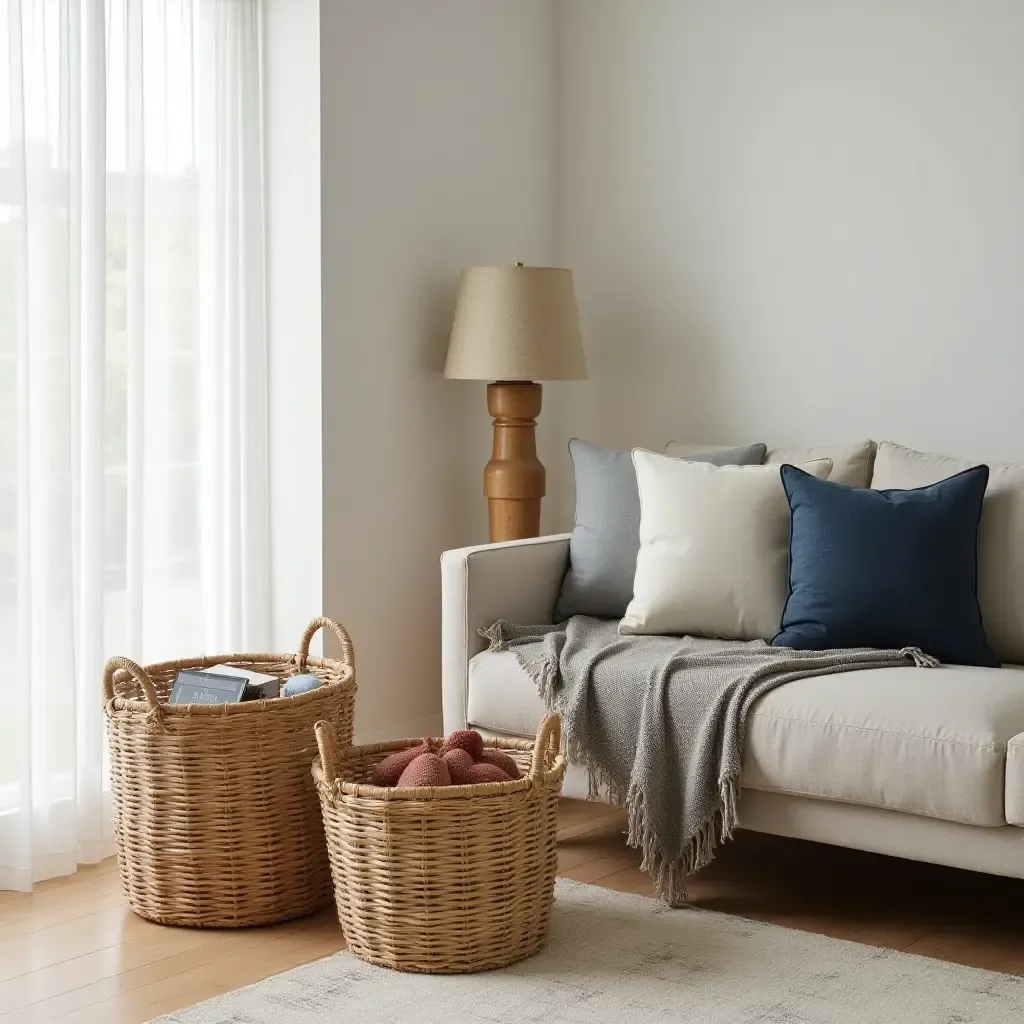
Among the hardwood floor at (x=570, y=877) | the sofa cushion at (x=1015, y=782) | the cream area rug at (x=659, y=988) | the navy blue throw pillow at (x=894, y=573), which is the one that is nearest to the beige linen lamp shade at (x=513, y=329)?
the navy blue throw pillow at (x=894, y=573)

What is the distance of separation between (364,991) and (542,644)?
984 millimetres

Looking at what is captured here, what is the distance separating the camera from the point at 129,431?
3.38m

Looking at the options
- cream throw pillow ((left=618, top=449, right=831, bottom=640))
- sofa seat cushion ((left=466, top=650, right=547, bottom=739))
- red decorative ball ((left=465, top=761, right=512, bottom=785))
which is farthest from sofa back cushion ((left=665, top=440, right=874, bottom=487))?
red decorative ball ((left=465, top=761, right=512, bottom=785))

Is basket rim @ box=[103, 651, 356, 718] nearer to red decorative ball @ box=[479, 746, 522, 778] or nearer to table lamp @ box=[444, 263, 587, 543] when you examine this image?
red decorative ball @ box=[479, 746, 522, 778]

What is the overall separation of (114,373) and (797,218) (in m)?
1.86

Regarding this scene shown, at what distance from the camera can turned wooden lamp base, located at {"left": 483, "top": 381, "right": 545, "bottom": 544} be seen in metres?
3.90

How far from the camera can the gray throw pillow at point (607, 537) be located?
3.51 metres

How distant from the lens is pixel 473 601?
3346 mm

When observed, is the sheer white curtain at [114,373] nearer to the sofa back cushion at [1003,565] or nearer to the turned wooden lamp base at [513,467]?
the turned wooden lamp base at [513,467]

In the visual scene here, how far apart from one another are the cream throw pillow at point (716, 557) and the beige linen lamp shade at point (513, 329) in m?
0.59

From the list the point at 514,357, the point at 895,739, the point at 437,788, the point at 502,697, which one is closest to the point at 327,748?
the point at 437,788

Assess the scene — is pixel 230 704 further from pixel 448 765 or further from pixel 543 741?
pixel 543 741

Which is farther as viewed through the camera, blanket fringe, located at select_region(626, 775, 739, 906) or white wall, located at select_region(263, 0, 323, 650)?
white wall, located at select_region(263, 0, 323, 650)

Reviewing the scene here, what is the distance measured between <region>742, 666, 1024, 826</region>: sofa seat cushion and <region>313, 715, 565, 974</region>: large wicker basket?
455 mm
